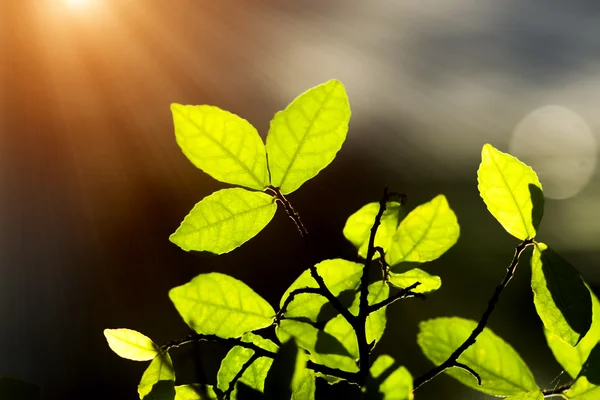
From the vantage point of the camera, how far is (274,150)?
0.48m

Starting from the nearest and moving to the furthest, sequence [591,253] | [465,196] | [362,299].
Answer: [362,299], [465,196], [591,253]

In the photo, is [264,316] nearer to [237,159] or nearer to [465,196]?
[237,159]

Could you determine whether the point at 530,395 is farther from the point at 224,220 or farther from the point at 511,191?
the point at 224,220

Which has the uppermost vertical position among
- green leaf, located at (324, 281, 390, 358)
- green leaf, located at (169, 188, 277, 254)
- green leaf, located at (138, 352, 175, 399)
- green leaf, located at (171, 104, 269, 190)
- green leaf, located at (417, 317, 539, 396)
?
green leaf, located at (171, 104, 269, 190)

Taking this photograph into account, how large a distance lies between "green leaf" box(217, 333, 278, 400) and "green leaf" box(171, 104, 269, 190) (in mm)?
171

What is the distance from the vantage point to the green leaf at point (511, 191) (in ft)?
1.58

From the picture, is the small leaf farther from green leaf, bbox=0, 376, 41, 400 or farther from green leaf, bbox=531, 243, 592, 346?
green leaf, bbox=0, 376, 41, 400

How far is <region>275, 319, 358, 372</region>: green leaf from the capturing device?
51 cm

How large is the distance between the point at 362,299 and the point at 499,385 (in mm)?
193

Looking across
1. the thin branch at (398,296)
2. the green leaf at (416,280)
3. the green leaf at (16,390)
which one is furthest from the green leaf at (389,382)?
the green leaf at (16,390)

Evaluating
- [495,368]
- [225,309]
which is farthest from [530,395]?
[225,309]

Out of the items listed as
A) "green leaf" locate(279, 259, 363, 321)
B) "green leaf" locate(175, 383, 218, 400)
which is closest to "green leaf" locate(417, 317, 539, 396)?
"green leaf" locate(279, 259, 363, 321)

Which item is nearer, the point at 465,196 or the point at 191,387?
the point at 191,387

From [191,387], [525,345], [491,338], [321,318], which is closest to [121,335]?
[191,387]
